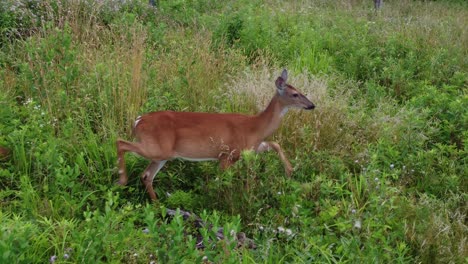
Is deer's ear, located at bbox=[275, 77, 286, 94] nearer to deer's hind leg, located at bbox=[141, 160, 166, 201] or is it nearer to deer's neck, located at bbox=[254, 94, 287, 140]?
deer's neck, located at bbox=[254, 94, 287, 140]

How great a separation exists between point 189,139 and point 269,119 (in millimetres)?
748

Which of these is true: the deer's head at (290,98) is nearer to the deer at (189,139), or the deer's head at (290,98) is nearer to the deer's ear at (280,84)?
the deer's ear at (280,84)

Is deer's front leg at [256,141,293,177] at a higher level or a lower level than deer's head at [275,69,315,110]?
lower

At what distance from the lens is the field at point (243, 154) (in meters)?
3.49

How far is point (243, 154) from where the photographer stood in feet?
13.6

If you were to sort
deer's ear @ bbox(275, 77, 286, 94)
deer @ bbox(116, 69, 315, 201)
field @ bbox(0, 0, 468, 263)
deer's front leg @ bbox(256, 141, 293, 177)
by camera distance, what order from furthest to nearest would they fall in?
deer's ear @ bbox(275, 77, 286, 94) → deer's front leg @ bbox(256, 141, 293, 177) → deer @ bbox(116, 69, 315, 201) → field @ bbox(0, 0, 468, 263)

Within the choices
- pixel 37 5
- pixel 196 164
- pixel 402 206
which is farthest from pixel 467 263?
pixel 37 5

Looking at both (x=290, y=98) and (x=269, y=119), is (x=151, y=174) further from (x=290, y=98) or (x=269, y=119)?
(x=290, y=98)

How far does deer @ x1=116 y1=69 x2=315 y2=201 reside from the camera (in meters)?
4.49

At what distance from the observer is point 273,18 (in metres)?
10.1

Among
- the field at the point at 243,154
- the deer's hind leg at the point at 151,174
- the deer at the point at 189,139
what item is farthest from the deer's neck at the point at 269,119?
the deer's hind leg at the point at 151,174

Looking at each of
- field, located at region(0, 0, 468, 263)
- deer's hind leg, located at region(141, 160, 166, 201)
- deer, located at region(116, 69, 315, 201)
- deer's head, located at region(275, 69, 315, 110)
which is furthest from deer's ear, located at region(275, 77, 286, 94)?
deer's hind leg, located at region(141, 160, 166, 201)

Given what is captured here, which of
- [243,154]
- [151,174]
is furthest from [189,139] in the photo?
[243,154]

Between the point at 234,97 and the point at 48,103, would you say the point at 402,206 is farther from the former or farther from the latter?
the point at 48,103
